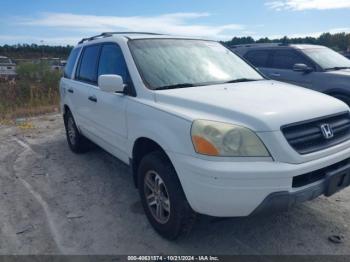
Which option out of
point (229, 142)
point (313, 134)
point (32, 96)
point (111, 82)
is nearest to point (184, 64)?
point (111, 82)

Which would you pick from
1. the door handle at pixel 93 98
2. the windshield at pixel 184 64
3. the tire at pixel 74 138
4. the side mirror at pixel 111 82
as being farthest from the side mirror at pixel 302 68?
the side mirror at pixel 111 82

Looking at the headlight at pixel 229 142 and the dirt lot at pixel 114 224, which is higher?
the headlight at pixel 229 142

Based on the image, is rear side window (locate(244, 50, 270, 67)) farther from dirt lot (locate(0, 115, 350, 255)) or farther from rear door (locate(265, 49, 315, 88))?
dirt lot (locate(0, 115, 350, 255))

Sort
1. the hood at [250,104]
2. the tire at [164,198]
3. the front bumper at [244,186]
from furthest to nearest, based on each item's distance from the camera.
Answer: the tire at [164,198] → the hood at [250,104] → the front bumper at [244,186]

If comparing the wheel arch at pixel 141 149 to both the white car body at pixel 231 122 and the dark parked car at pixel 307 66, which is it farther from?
the dark parked car at pixel 307 66

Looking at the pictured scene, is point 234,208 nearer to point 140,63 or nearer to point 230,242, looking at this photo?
point 230,242

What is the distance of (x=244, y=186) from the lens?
2461 millimetres

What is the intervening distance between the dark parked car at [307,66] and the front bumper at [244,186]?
16.1ft

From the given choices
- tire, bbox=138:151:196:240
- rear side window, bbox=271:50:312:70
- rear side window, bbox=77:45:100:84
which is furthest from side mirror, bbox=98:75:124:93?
rear side window, bbox=271:50:312:70

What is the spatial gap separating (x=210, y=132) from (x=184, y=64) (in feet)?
4.25

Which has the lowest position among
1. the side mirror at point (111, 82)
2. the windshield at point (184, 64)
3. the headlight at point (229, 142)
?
the headlight at point (229, 142)

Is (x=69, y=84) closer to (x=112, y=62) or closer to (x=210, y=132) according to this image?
(x=112, y=62)

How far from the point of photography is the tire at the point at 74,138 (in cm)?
566

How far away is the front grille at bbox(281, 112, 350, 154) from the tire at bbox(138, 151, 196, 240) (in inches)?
37.5
